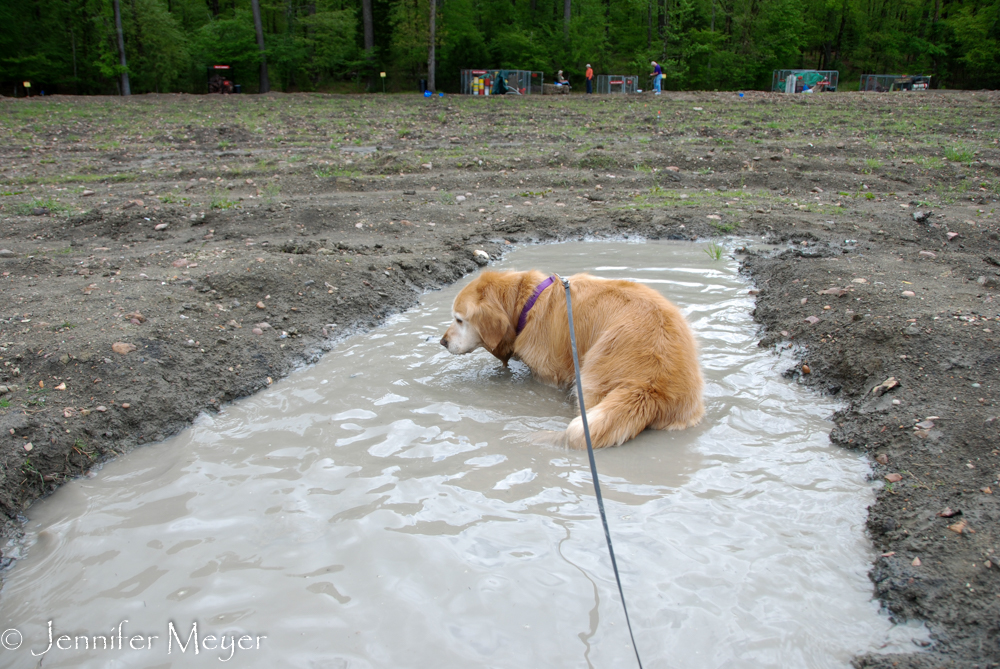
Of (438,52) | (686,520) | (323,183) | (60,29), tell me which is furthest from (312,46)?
(686,520)

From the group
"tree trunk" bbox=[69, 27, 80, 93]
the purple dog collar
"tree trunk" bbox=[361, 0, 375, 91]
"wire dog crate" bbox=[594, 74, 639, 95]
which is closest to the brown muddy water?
the purple dog collar

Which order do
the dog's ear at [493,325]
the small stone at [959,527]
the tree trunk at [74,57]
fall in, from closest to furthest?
the small stone at [959,527] → the dog's ear at [493,325] → the tree trunk at [74,57]

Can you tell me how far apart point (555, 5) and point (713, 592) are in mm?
48883

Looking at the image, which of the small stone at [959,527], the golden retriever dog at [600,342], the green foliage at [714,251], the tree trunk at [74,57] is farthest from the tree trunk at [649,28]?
the small stone at [959,527]

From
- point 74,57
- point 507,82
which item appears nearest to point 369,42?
point 507,82

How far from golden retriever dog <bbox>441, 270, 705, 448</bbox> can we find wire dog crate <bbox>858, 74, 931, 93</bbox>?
3696cm

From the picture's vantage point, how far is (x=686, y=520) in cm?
336

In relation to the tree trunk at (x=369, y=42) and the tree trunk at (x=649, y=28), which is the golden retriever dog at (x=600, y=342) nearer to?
the tree trunk at (x=369, y=42)

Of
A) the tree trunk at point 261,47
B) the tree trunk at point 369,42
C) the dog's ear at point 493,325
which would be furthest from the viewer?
the tree trunk at point 369,42

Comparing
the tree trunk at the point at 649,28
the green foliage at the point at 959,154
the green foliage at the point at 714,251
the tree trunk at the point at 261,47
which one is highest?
the tree trunk at the point at 649,28

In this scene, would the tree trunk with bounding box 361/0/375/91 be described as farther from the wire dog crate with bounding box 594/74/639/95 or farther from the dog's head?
the dog's head

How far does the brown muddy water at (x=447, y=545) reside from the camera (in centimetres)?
263

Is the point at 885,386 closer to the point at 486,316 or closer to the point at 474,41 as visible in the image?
the point at 486,316

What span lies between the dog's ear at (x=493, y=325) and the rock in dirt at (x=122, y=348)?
2733 millimetres
